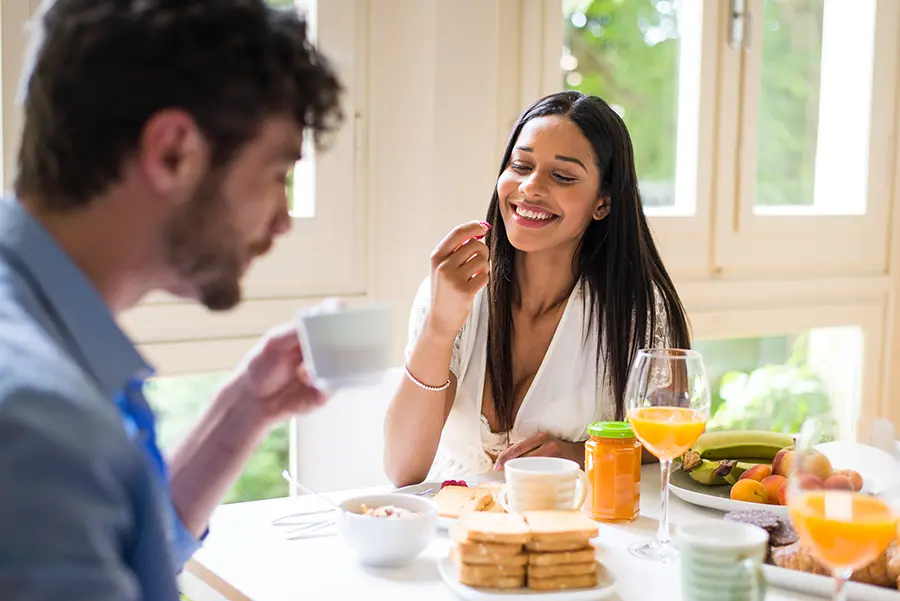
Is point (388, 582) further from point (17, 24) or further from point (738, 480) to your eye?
point (17, 24)

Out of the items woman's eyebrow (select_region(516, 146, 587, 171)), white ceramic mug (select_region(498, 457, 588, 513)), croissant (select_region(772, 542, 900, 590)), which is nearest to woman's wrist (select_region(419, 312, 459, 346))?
woman's eyebrow (select_region(516, 146, 587, 171))

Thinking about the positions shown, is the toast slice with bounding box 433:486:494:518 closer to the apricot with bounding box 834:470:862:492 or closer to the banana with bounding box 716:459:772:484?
the banana with bounding box 716:459:772:484

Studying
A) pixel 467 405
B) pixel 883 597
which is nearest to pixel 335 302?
pixel 883 597

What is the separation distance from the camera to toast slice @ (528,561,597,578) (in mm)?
1188

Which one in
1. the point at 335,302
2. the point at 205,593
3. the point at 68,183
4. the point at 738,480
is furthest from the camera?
the point at 738,480

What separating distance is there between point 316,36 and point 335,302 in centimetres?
160

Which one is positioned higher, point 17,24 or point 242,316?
point 17,24

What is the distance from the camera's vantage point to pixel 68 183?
2.79 ft

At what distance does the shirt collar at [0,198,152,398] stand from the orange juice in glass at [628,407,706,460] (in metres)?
0.76

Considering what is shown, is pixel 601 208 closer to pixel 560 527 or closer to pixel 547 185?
pixel 547 185

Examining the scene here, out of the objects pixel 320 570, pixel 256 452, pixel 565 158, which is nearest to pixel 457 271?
pixel 565 158

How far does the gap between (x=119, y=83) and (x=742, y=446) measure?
49.3 inches

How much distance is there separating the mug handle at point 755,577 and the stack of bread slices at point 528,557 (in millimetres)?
183

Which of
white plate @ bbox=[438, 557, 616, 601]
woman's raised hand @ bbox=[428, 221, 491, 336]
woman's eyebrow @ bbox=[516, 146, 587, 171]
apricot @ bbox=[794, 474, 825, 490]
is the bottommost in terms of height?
white plate @ bbox=[438, 557, 616, 601]
